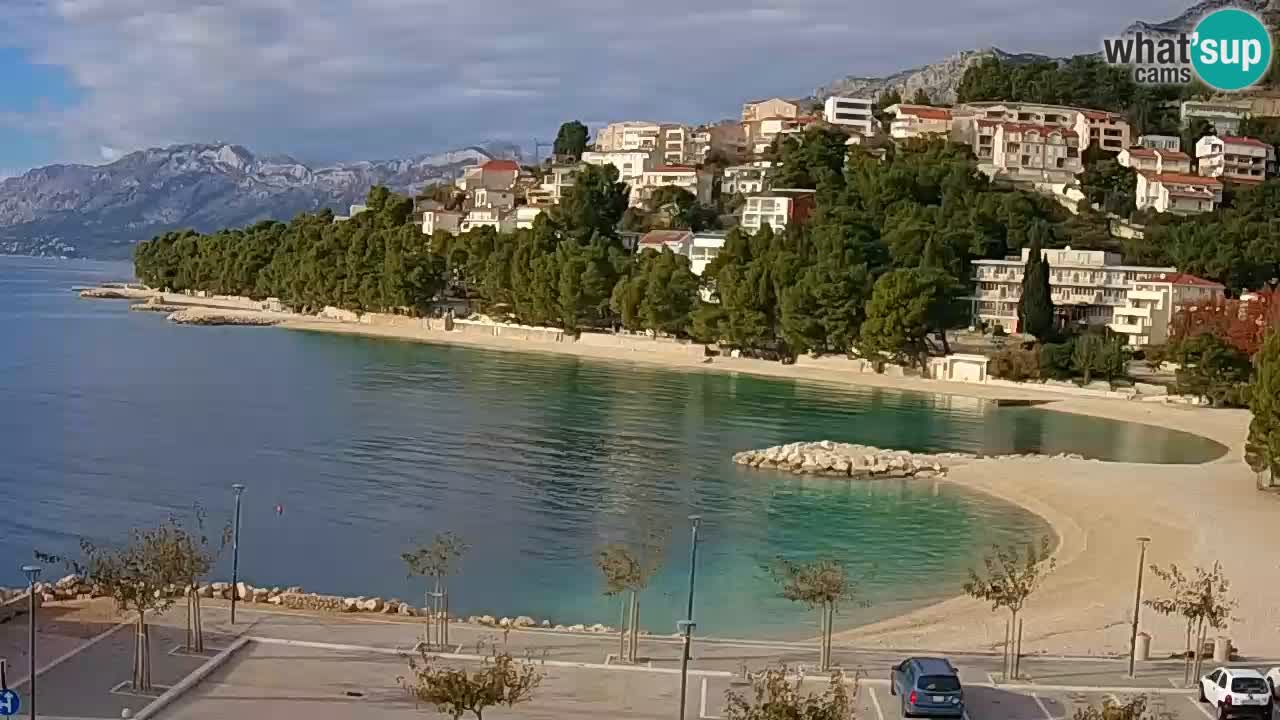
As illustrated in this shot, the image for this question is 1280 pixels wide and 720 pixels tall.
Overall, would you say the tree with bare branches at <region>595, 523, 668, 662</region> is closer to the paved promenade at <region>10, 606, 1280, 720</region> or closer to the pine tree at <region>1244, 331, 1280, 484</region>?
the paved promenade at <region>10, 606, 1280, 720</region>

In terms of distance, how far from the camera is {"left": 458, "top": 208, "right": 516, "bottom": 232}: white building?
126m

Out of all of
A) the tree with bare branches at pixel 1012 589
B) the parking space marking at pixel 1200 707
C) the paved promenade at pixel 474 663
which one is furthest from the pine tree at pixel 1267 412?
the parking space marking at pixel 1200 707

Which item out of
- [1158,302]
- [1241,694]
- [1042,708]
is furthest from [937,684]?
[1158,302]

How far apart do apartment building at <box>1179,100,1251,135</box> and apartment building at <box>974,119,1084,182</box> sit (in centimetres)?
2149

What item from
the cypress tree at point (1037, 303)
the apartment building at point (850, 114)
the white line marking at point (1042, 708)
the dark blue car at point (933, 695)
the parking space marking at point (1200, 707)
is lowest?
the parking space marking at point (1200, 707)

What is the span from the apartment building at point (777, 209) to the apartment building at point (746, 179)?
9882mm

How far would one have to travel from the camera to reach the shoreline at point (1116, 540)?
2159cm

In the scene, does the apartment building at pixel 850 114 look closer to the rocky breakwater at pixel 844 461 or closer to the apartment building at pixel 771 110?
the apartment building at pixel 771 110

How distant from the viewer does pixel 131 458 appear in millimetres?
40562

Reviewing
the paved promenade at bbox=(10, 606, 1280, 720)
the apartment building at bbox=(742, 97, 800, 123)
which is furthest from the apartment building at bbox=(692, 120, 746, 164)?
the paved promenade at bbox=(10, 606, 1280, 720)

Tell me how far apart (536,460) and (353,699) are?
2711 centimetres

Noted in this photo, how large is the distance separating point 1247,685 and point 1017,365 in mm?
58635

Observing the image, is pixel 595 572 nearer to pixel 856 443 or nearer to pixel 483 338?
pixel 856 443

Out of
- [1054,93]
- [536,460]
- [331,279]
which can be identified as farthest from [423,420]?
[1054,93]
